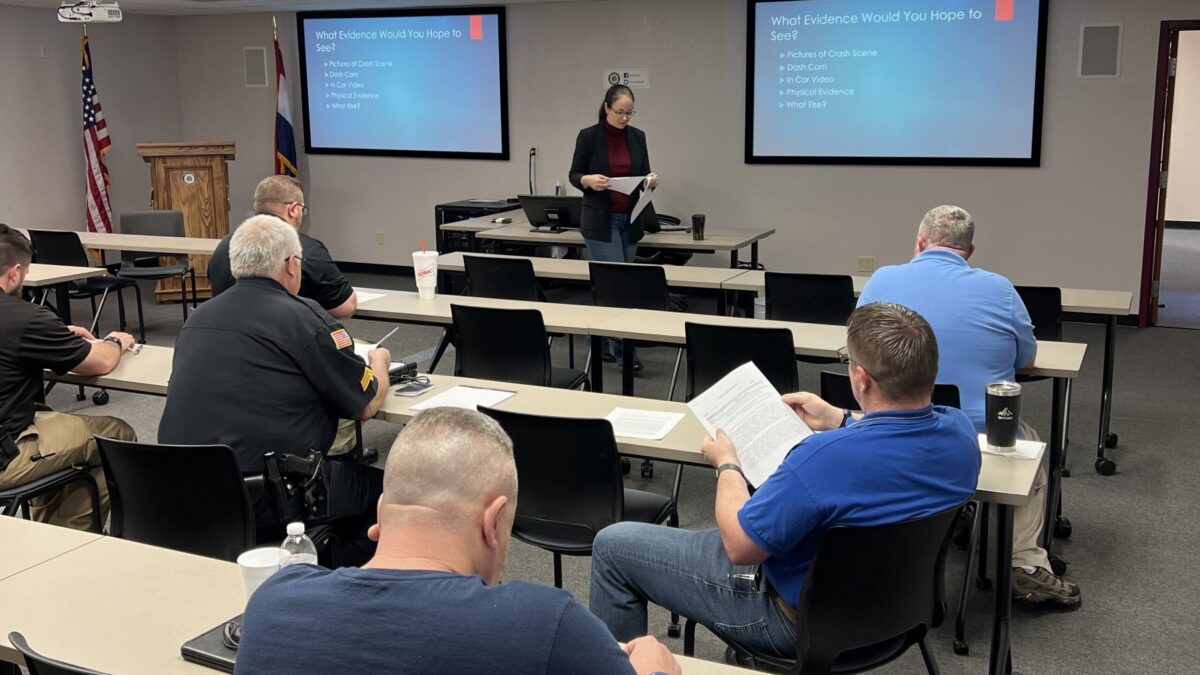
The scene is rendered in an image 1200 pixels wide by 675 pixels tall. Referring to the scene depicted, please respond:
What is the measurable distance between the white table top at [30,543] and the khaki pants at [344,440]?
1.48 meters

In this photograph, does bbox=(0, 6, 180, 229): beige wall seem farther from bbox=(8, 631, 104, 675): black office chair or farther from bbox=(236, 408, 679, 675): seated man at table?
bbox=(236, 408, 679, 675): seated man at table

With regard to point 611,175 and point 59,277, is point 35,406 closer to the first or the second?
point 59,277

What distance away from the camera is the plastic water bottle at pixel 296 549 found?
1.94 m

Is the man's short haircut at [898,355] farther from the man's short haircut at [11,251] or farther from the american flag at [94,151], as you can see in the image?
the american flag at [94,151]

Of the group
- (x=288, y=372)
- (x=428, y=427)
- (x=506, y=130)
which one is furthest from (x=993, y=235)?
(x=428, y=427)

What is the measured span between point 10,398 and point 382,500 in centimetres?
258

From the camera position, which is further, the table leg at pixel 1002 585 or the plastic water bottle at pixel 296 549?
the table leg at pixel 1002 585

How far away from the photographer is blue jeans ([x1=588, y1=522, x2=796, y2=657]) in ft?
7.88

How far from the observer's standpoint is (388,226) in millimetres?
10305

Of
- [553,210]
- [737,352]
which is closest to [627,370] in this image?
[737,352]

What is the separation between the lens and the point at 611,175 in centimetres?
671

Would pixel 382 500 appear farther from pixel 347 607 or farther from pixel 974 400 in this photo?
pixel 974 400

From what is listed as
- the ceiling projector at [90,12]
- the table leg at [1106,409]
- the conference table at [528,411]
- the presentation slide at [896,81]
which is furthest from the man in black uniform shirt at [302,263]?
the presentation slide at [896,81]

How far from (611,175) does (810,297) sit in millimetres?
1849
